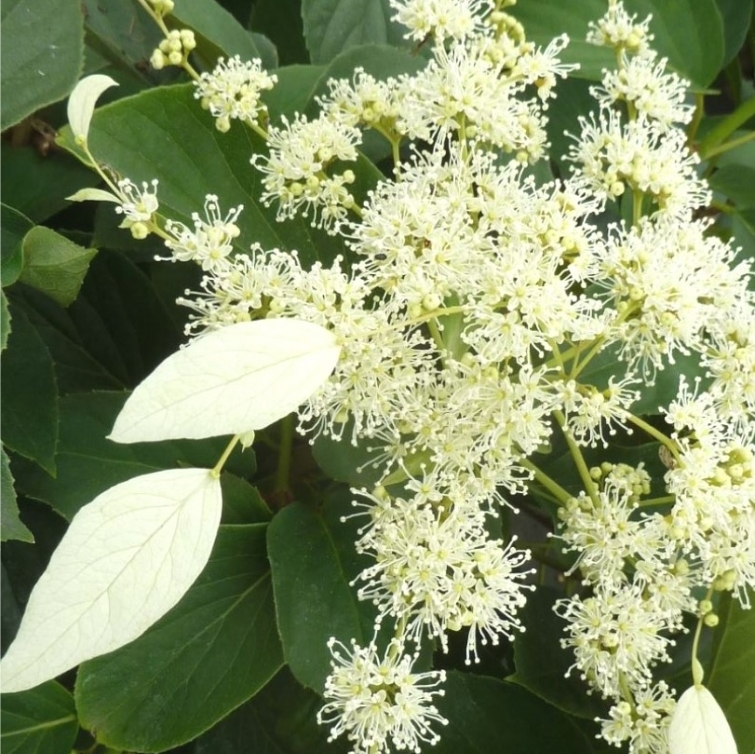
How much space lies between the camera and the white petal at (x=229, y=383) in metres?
0.42

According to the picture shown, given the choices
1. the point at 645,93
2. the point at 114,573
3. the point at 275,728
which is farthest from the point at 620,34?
the point at 275,728

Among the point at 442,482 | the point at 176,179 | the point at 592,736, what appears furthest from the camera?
the point at 592,736

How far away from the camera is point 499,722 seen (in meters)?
0.72

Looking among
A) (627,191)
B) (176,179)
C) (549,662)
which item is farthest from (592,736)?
(176,179)

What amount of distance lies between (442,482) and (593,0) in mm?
548

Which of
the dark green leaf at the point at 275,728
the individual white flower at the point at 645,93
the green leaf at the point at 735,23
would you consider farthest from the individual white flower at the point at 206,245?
the green leaf at the point at 735,23

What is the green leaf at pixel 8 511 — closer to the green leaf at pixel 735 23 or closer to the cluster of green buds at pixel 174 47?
the cluster of green buds at pixel 174 47

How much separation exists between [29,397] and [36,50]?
258 mm

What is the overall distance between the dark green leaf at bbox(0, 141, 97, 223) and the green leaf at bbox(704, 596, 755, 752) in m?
0.64

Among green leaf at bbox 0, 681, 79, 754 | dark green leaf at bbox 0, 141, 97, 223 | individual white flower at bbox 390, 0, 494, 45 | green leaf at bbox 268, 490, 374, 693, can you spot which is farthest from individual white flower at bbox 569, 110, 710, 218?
green leaf at bbox 0, 681, 79, 754

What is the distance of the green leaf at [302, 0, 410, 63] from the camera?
2.70 feet

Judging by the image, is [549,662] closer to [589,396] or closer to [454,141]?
[589,396]

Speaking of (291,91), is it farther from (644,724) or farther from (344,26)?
(644,724)

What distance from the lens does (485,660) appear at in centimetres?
84
